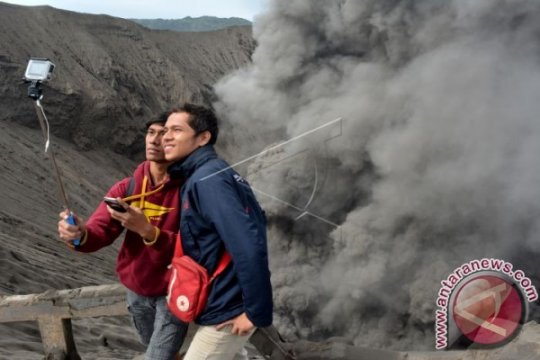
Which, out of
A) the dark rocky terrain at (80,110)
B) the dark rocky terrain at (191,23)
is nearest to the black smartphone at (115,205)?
the dark rocky terrain at (80,110)

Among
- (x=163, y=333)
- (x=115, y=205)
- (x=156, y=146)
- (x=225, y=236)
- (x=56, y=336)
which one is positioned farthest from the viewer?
(x=56, y=336)

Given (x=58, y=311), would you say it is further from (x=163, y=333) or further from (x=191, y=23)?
(x=191, y=23)

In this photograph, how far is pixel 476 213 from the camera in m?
14.5

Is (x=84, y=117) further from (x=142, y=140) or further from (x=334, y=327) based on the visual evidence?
(x=334, y=327)

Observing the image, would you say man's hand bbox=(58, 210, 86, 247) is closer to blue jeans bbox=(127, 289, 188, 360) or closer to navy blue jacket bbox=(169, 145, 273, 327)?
blue jeans bbox=(127, 289, 188, 360)

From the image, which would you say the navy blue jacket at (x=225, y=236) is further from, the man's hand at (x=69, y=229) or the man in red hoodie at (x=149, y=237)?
the man's hand at (x=69, y=229)

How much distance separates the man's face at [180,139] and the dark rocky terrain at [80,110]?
343 cm

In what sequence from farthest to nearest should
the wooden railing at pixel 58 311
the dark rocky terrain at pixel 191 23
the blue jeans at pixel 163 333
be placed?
the dark rocky terrain at pixel 191 23, the wooden railing at pixel 58 311, the blue jeans at pixel 163 333

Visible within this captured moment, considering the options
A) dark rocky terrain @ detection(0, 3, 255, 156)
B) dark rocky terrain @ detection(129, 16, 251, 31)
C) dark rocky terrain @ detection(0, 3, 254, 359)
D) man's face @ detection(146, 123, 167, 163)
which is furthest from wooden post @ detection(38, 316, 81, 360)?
dark rocky terrain @ detection(129, 16, 251, 31)

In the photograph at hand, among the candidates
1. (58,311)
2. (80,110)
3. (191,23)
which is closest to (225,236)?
(58,311)

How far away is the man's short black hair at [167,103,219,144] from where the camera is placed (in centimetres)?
181

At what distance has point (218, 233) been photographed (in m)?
1.59

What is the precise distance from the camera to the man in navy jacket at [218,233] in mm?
1523

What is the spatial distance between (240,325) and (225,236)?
0.92ft
